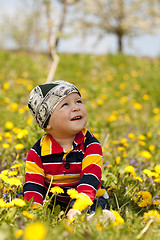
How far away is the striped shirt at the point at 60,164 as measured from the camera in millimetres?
1942

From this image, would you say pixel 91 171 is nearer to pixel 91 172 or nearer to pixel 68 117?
pixel 91 172

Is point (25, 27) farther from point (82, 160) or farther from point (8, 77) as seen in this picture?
point (82, 160)

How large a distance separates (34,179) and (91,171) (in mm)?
408

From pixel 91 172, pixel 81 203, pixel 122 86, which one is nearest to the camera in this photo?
pixel 81 203

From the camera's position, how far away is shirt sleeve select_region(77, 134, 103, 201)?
1.83 metres

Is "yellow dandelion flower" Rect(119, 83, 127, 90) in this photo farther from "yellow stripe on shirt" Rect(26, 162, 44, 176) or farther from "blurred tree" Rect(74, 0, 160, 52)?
"blurred tree" Rect(74, 0, 160, 52)

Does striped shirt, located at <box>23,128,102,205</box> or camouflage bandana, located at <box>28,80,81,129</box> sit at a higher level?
camouflage bandana, located at <box>28,80,81,129</box>

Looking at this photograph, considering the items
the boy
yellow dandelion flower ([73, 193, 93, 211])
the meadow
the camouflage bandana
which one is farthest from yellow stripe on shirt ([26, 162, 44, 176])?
yellow dandelion flower ([73, 193, 93, 211])

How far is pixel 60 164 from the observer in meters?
1.98

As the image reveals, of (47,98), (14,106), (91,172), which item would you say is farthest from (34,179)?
(14,106)

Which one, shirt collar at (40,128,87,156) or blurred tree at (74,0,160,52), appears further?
blurred tree at (74,0,160,52)

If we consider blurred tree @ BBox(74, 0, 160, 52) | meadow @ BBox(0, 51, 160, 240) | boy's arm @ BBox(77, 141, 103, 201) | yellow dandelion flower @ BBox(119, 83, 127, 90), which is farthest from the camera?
blurred tree @ BBox(74, 0, 160, 52)

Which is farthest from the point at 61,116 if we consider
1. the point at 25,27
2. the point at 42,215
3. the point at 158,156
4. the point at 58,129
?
the point at 25,27

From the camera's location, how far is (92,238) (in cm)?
124
